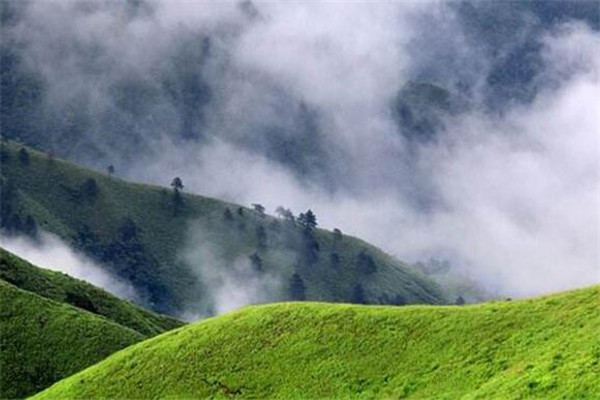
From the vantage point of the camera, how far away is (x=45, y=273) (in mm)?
Answer: 169125

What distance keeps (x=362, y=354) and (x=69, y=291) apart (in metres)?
100

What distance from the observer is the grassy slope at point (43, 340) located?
386ft

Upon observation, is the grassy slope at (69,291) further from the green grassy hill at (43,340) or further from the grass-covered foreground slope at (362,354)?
the grass-covered foreground slope at (362,354)

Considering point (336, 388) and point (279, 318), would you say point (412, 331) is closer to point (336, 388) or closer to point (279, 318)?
point (336, 388)

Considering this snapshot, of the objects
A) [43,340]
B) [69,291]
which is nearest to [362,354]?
[43,340]

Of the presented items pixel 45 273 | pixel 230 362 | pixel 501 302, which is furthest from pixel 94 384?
pixel 45 273

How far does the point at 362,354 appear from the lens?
73688 millimetres

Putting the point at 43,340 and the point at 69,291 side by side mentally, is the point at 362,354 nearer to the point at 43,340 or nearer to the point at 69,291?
the point at 43,340

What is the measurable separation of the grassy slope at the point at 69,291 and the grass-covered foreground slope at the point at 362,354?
74892 millimetres

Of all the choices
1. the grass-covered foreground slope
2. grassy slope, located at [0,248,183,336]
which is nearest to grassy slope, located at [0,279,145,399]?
grassy slope, located at [0,248,183,336]

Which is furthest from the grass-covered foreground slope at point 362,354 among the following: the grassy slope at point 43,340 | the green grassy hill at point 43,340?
the green grassy hill at point 43,340

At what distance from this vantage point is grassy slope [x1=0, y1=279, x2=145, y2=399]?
386ft

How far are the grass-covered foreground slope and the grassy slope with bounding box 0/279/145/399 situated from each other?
111 feet

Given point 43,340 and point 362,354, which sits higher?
point 43,340
